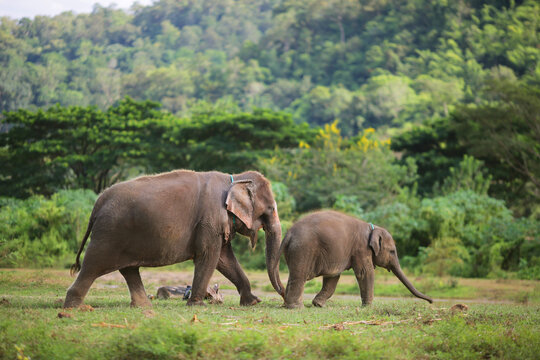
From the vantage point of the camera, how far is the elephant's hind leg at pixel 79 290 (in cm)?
992

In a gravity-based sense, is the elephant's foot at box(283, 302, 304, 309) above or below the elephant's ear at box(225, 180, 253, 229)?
below

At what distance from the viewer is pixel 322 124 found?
79.8 m

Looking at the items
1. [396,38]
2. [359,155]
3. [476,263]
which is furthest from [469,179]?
[396,38]

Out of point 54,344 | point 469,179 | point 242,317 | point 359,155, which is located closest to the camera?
point 54,344

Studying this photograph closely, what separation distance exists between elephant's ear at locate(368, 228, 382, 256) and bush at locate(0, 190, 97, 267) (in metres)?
9.97

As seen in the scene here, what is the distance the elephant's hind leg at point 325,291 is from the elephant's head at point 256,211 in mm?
930

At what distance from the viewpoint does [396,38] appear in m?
85.3

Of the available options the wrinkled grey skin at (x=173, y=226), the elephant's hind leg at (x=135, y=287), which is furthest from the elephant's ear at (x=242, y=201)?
the elephant's hind leg at (x=135, y=287)

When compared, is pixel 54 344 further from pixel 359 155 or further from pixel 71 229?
pixel 359 155

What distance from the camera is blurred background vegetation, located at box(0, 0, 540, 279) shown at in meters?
22.7

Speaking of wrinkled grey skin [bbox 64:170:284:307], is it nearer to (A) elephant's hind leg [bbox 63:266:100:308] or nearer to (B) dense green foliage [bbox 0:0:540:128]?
(A) elephant's hind leg [bbox 63:266:100:308]

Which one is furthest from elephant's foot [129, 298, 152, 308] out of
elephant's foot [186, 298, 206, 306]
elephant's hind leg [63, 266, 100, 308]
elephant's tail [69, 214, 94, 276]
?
elephant's tail [69, 214, 94, 276]

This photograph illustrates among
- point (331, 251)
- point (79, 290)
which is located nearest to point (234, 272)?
point (331, 251)

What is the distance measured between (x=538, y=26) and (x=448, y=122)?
3969 centimetres
